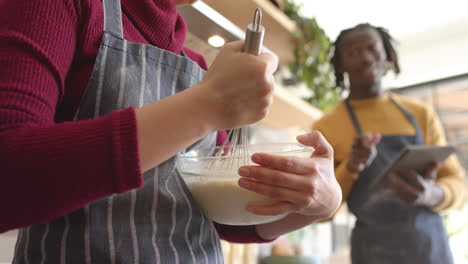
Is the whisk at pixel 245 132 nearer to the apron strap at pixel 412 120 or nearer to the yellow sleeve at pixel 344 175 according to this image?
the yellow sleeve at pixel 344 175

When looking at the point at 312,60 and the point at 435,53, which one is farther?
the point at 435,53

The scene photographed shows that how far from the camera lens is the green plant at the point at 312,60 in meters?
1.84

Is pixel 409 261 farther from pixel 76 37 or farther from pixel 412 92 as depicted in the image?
pixel 412 92

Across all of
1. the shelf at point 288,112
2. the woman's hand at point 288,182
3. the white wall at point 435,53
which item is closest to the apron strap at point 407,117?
the shelf at point 288,112

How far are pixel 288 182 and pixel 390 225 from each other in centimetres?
99

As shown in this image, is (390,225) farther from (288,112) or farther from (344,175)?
(288,112)

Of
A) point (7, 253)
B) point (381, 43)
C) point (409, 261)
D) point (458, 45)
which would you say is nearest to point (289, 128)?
point (381, 43)

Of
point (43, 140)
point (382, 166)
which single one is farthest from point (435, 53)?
point (43, 140)

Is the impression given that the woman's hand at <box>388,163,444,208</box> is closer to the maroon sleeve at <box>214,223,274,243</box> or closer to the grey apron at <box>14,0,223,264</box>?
the maroon sleeve at <box>214,223,274,243</box>

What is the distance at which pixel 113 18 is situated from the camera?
0.46m

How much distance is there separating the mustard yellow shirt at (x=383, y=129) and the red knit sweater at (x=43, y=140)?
1.05 m

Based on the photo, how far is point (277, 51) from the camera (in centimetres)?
194

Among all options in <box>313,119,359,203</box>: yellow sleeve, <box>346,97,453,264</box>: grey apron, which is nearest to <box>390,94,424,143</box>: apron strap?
<box>346,97,453,264</box>: grey apron

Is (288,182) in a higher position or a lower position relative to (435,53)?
lower
